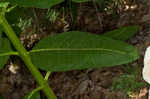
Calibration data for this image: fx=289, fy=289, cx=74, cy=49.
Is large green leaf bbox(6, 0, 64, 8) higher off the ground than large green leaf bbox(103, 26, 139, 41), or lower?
higher

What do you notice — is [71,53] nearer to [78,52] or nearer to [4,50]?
[78,52]

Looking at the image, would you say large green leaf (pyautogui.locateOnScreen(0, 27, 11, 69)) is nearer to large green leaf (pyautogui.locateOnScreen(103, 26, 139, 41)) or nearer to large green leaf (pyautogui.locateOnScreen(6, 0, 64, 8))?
large green leaf (pyautogui.locateOnScreen(6, 0, 64, 8))

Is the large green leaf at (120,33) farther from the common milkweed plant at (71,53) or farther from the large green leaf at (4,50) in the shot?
the large green leaf at (4,50)

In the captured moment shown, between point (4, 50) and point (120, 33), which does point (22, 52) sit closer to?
point (4, 50)

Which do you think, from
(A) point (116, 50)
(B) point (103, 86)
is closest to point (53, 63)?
(A) point (116, 50)

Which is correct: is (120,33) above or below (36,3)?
below

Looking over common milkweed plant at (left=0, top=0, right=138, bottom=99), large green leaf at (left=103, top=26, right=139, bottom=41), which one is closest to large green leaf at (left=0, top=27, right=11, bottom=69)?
common milkweed plant at (left=0, top=0, right=138, bottom=99)

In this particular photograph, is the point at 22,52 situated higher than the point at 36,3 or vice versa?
the point at 36,3

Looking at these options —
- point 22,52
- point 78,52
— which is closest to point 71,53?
point 78,52

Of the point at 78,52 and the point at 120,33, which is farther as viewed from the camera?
the point at 120,33
